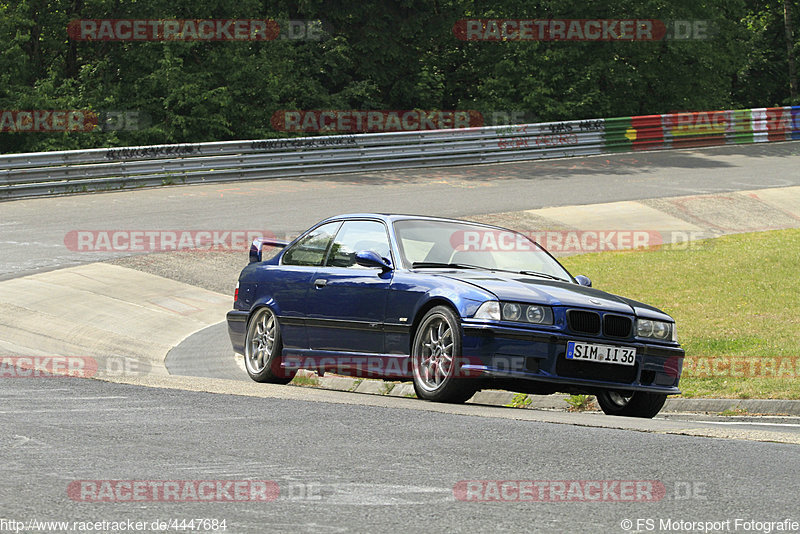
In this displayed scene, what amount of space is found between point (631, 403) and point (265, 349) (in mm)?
3300

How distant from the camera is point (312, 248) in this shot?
32.0 feet

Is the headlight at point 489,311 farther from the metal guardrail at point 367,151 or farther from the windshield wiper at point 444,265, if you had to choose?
the metal guardrail at point 367,151

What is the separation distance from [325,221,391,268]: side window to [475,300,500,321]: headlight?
4.44 ft

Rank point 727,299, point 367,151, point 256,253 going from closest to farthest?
point 256,253
point 727,299
point 367,151

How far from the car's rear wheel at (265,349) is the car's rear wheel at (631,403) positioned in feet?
9.20

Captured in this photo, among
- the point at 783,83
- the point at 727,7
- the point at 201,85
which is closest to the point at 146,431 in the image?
the point at 201,85

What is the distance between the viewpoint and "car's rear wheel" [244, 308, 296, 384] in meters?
9.61

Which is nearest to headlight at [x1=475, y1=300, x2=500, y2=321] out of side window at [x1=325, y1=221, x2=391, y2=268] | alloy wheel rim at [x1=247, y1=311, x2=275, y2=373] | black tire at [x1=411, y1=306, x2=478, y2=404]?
black tire at [x1=411, y1=306, x2=478, y2=404]

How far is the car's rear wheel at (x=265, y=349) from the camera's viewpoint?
9.61m

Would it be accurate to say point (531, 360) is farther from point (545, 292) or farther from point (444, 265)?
point (444, 265)

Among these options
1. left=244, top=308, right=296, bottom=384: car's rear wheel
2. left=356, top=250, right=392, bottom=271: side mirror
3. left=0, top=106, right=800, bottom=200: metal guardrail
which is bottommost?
left=244, top=308, right=296, bottom=384: car's rear wheel

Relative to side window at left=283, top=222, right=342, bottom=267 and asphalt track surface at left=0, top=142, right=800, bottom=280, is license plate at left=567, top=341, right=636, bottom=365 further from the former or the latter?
asphalt track surface at left=0, top=142, right=800, bottom=280

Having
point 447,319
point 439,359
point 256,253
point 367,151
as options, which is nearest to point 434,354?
point 439,359

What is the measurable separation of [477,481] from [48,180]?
20.4 m
